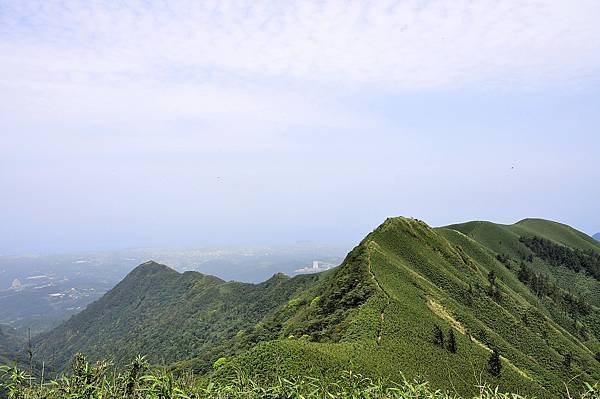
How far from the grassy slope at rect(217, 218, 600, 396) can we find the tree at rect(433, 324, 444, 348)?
73 cm

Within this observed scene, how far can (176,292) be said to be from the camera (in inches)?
7766

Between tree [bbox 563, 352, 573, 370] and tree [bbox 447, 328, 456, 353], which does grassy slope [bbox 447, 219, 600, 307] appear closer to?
tree [bbox 563, 352, 573, 370]

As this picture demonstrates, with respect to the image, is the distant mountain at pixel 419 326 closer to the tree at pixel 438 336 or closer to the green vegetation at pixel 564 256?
the tree at pixel 438 336

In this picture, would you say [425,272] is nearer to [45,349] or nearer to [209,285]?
[209,285]

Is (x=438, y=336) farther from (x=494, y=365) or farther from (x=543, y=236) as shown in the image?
(x=543, y=236)

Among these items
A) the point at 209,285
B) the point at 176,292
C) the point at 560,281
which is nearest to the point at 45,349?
the point at 176,292

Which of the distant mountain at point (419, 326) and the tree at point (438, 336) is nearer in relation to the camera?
the distant mountain at point (419, 326)

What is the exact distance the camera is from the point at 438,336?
→ 49.3 metres

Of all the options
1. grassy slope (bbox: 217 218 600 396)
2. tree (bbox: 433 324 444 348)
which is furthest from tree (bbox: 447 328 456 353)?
tree (bbox: 433 324 444 348)

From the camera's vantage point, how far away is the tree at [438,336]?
158 ft

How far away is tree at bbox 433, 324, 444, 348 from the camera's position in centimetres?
4828

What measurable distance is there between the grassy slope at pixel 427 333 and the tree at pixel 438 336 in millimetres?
725

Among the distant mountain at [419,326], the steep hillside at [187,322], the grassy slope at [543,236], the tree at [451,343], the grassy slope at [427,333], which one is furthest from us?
the grassy slope at [543,236]

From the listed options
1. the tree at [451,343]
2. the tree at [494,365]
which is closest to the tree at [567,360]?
the tree at [494,365]
